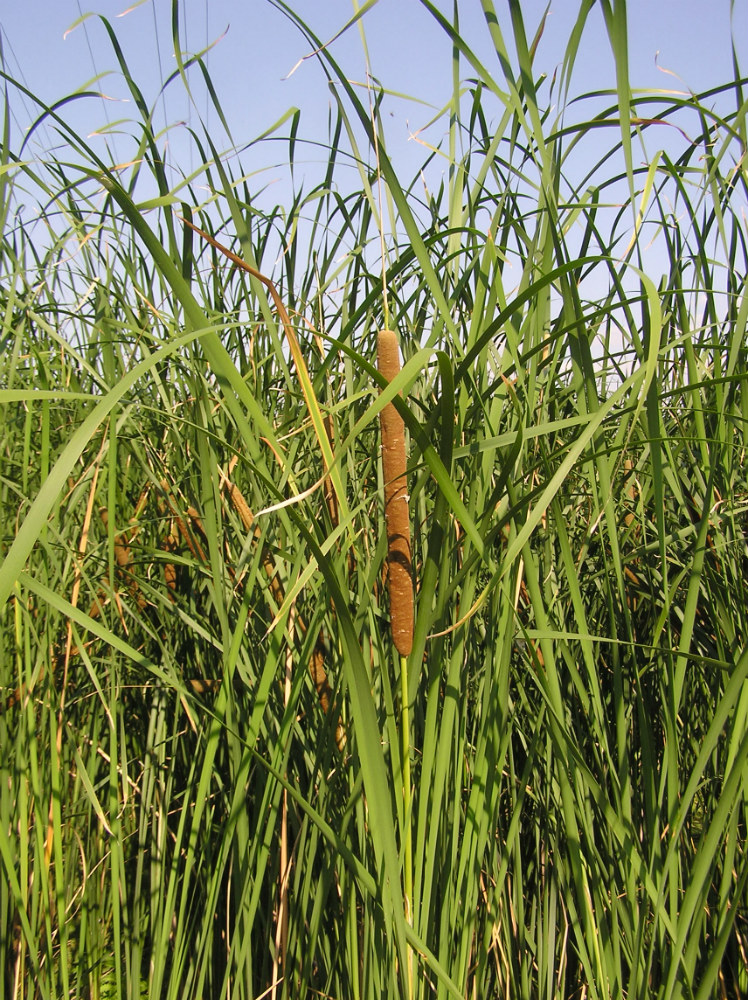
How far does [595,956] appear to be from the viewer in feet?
3.68

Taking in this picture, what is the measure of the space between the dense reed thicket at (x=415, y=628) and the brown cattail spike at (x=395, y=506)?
2 cm

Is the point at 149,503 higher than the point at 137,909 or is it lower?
higher

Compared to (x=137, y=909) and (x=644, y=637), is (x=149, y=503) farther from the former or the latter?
(x=644, y=637)

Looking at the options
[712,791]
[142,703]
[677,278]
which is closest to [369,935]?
[712,791]

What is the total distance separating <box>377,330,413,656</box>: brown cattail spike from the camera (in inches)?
35.4

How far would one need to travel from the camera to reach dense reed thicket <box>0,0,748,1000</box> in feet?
2.91

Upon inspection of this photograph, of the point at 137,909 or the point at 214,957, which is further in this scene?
the point at 214,957

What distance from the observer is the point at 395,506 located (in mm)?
919

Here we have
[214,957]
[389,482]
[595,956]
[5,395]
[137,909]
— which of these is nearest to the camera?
[5,395]

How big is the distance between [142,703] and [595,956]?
40.4 inches

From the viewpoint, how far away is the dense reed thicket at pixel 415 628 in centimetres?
89

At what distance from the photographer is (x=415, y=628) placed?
96 cm

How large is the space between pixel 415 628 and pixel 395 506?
0.16 m

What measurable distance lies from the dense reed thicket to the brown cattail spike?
0.08 ft
